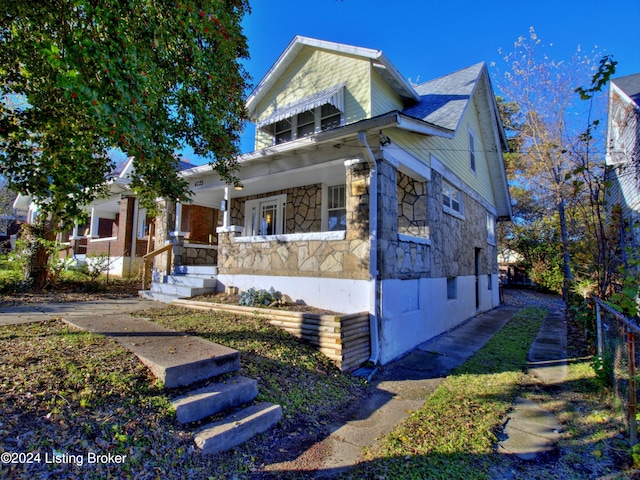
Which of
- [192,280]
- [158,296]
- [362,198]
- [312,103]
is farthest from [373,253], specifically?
[158,296]

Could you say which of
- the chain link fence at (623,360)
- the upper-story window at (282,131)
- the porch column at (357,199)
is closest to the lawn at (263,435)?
the chain link fence at (623,360)

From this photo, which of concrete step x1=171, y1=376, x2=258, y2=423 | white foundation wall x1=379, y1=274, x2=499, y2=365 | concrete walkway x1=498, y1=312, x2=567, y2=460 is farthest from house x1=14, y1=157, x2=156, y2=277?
concrete walkway x1=498, y1=312, x2=567, y2=460

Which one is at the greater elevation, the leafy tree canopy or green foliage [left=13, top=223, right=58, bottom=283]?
Result: the leafy tree canopy

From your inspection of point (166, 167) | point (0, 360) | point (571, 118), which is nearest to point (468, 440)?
point (0, 360)

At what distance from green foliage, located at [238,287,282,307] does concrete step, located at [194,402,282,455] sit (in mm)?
3608

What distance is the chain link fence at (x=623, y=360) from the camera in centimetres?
311

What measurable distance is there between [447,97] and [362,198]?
19.6 feet

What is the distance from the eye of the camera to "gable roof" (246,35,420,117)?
8.85m

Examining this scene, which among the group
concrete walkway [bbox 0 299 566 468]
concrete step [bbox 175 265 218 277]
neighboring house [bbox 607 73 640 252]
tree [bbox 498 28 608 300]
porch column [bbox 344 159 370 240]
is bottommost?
concrete walkway [bbox 0 299 566 468]

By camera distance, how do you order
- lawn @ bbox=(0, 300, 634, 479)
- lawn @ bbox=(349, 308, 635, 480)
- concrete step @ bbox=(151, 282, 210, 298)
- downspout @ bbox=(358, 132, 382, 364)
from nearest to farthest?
lawn @ bbox=(0, 300, 634, 479) → lawn @ bbox=(349, 308, 635, 480) → downspout @ bbox=(358, 132, 382, 364) → concrete step @ bbox=(151, 282, 210, 298)

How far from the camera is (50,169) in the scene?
161 inches

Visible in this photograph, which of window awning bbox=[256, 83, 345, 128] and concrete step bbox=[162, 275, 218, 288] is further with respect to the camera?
window awning bbox=[256, 83, 345, 128]

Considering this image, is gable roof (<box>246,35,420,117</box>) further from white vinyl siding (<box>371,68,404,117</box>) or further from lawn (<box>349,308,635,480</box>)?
lawn (<box>349,308,635,480</box>)

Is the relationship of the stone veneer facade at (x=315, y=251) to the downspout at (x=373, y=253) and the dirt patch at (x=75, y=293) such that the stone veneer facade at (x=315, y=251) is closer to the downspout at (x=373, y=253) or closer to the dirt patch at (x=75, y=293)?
the downspout at (x=373, y=253)
